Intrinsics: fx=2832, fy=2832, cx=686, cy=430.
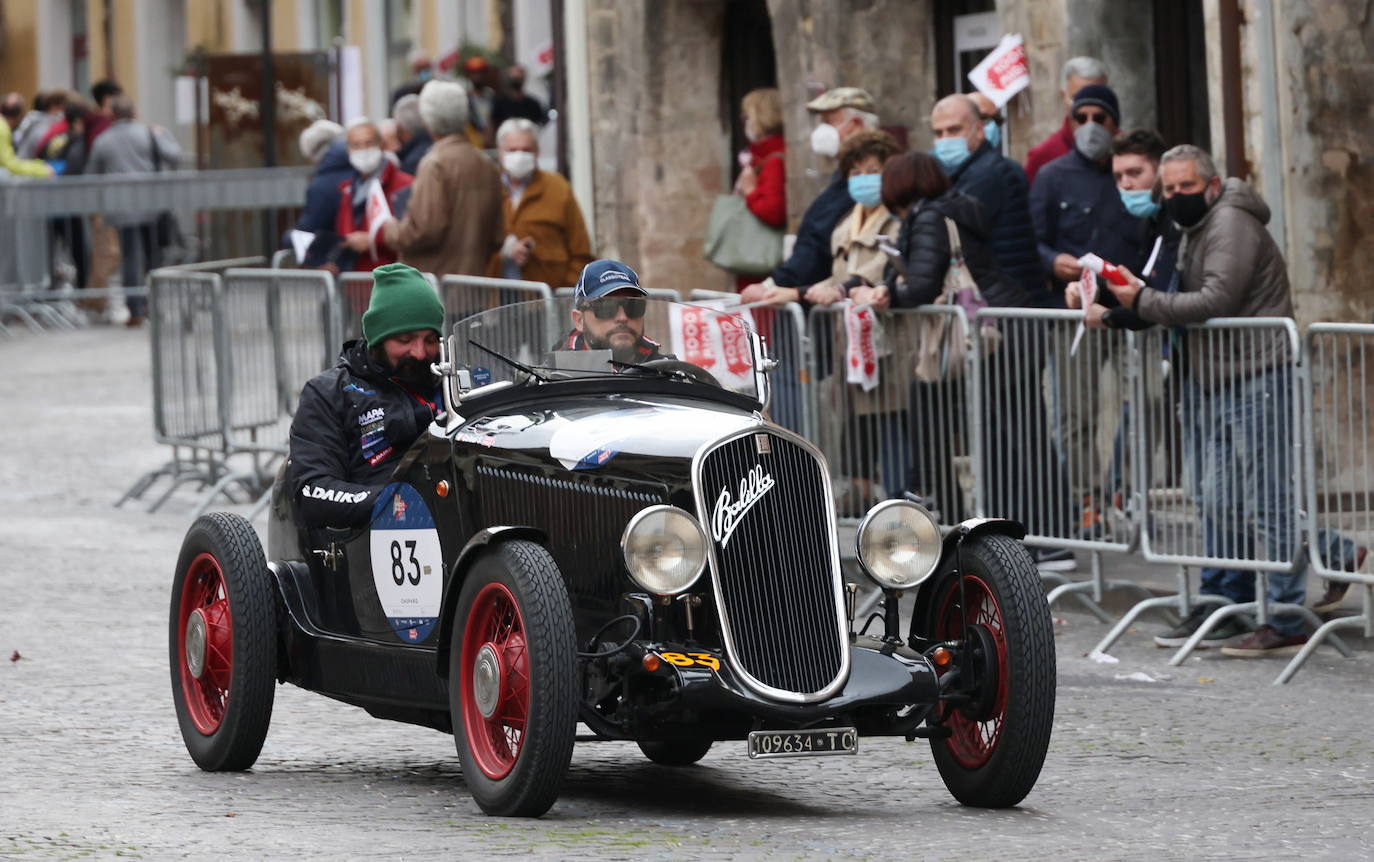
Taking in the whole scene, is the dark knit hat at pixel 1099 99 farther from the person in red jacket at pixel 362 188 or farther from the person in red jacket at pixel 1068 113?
the person in red jacket at pixel 362 188

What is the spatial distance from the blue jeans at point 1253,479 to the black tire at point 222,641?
3.96m

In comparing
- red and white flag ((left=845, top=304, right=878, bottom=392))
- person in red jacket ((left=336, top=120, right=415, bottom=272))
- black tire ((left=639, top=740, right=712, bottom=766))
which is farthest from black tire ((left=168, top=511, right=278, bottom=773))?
person in red jacket ((left=336, top=120, right=415, bottom=272))

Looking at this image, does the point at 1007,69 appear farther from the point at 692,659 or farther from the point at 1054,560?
the point at 692,659

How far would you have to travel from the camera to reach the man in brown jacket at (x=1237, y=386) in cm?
1052

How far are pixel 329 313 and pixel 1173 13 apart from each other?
191 inches

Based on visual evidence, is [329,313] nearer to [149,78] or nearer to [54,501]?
[54,501]

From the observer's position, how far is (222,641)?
27.8ft

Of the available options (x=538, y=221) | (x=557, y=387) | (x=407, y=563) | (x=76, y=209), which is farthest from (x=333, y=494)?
(x=76, y=209)

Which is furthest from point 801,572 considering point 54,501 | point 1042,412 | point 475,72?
point 475,72

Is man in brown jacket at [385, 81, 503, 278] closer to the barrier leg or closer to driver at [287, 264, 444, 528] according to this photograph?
the barrier leg

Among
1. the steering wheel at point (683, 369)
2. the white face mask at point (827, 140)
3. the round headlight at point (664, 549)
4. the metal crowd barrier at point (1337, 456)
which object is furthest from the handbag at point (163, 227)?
the round headlight at point (664, 549)

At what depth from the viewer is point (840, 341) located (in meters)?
12.4

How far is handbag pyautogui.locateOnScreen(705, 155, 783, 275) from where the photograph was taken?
15.8m

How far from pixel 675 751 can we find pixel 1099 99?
5.28 m
